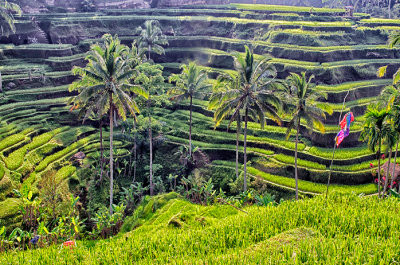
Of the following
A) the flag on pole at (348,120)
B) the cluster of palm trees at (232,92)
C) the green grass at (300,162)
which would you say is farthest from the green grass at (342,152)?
→ the flag on pole at (348,120)

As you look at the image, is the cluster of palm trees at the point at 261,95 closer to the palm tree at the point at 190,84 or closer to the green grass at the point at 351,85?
the palm tree at the point at 190,84

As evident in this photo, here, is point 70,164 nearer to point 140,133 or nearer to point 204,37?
point 140,133

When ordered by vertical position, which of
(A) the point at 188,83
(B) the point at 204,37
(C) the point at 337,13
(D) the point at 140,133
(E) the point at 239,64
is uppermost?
(C) the point at 337,13

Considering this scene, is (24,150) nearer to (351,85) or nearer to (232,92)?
(232,92)

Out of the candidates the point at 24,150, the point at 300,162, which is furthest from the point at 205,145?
the point at 24,150

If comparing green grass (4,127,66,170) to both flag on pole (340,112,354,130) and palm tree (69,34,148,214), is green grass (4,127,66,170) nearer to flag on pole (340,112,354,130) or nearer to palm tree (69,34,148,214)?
palm tree (69,34,148,214)

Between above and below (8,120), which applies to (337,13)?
above

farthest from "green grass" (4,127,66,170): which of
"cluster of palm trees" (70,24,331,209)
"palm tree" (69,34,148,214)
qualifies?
"palm tree" (69,34,148,214)

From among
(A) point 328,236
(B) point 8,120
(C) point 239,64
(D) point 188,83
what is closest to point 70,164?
(B) point 8,120
